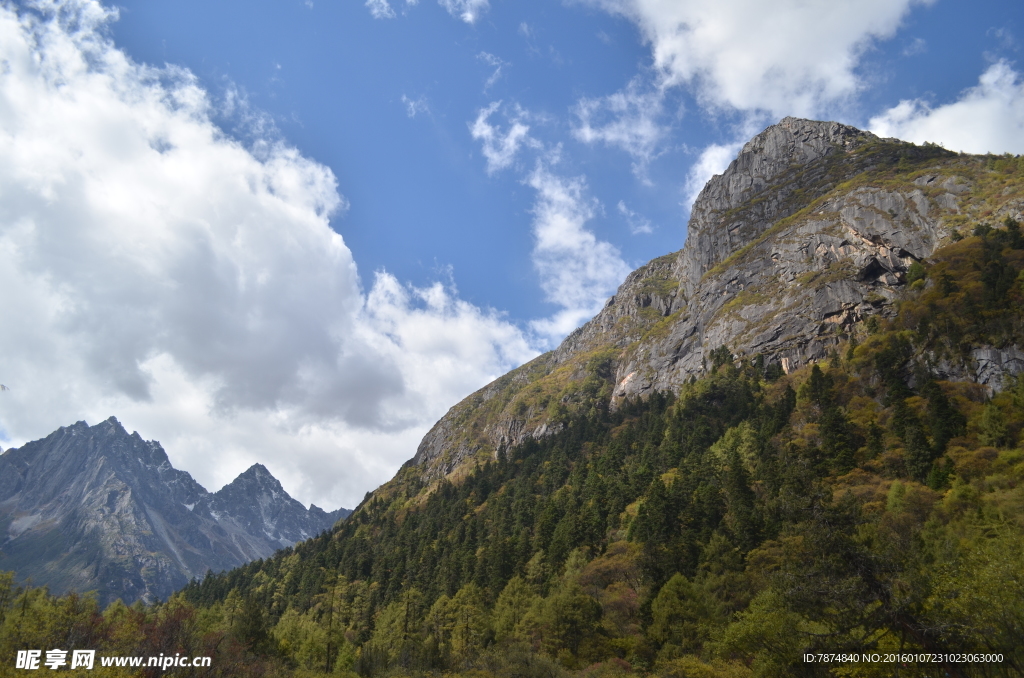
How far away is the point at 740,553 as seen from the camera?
79.0 m

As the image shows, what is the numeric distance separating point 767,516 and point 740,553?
8.21 m

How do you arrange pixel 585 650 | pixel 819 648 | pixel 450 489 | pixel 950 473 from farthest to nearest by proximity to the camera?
pixel 450 489 → pixel 950 473 → pixel 585 650 → pixel 819 648

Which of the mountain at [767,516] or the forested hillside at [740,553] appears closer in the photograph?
the forested hillside at [740,553]

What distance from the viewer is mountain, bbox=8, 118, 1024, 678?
40.0 m

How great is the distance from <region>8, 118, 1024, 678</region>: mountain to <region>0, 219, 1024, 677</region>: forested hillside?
38cm

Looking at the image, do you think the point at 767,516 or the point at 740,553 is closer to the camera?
the point at 740,553

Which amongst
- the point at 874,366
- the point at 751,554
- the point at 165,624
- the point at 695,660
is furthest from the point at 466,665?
the point at 874,366

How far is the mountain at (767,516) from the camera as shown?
39969 millimetres

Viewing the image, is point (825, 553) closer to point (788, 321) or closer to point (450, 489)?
point (788, 321)

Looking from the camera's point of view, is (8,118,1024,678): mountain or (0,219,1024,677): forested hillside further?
(8,118,1024,678): mountain

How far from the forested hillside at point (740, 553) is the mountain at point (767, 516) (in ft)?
1.26

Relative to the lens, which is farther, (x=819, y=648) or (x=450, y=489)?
(x=450, y=489)

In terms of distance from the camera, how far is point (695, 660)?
5003cm

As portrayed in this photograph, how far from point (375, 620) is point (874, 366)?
11589 centimetres
